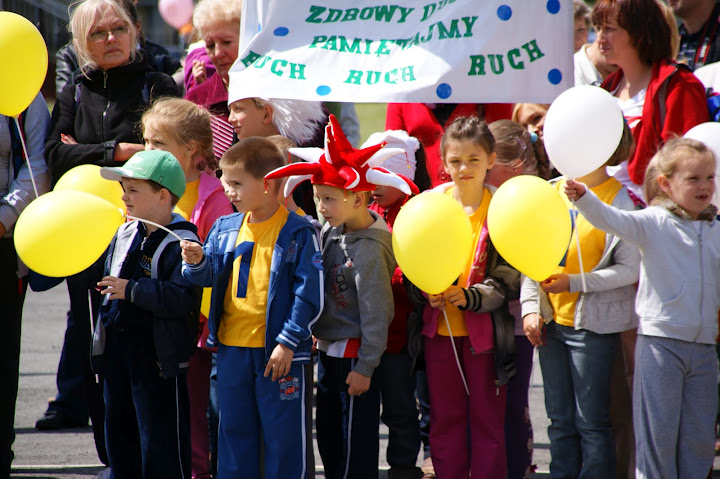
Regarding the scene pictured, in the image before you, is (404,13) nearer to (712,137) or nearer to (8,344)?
(712,137)

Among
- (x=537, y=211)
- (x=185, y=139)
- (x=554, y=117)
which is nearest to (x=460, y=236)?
(x=537, y=211)

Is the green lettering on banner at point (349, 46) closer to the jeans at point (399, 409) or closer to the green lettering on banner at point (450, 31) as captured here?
the green lettering on banner at point (450, 31)

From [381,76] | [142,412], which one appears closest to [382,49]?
[381,76]

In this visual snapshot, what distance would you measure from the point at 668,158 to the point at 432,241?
1066mm

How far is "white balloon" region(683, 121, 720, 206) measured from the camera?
3.76 m

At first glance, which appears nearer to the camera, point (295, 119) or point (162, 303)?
point (162, 303)

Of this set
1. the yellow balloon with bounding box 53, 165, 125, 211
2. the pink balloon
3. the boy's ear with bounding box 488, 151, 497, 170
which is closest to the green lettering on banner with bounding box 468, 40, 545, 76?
the boy's ear with bounding box 488, 151, 497, 170

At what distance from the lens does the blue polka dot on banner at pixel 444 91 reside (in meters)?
4.28

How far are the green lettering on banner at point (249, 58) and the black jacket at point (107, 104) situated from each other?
0.44 metres

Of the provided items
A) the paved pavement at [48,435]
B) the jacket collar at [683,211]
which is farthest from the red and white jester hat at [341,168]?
the paved pavement at [48,435]

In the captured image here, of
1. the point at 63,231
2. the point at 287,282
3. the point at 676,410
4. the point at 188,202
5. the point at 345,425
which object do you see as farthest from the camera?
the point at 188,202

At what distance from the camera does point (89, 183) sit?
13.4ft

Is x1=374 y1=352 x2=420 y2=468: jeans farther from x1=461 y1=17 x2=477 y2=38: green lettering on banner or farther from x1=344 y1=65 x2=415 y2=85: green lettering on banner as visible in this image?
x1=461 y1=17 x2=477 y2=38: green lettering on banner

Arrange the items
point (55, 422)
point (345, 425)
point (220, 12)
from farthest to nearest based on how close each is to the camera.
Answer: point (55, 422), point (220, 12), point (345, 425)
